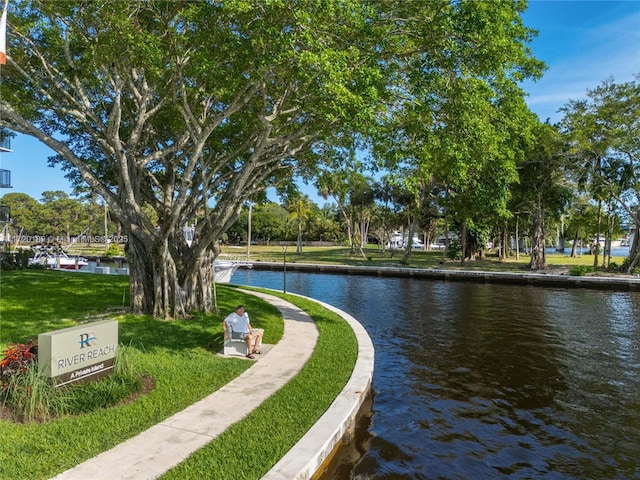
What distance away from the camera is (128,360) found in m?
8.23

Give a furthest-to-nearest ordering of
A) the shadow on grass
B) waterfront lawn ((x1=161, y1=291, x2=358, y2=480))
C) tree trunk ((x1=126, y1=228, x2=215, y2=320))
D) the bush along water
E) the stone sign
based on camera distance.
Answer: tree trunk ((x1=126, y1=228, x2=215, y2=320))
the shadow on grass
the stone sign
the bush along water
waterfront lawn ((x1=161, y1=291, x2=358, y2=480))

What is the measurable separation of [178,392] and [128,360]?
1241mm

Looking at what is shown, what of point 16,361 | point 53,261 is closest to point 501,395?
point 16,361

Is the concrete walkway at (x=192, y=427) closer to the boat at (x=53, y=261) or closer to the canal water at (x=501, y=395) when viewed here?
the canal water at (x=501, y=395)

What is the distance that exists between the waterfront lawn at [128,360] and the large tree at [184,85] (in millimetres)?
2053

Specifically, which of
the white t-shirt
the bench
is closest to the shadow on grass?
the bench

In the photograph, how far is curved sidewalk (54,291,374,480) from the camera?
528 centimetres

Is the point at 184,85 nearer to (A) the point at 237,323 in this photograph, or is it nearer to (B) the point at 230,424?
(A) the point at 237,323

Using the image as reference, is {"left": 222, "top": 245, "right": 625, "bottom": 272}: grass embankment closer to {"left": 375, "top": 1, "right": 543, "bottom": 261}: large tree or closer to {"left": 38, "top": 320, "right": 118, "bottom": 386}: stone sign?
{"left": 375, "top": 1, "right": 543, "bottom": 261}: large tree

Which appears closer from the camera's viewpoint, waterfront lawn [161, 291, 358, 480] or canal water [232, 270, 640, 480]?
waterfront lawn [161, 291, 358, 480]

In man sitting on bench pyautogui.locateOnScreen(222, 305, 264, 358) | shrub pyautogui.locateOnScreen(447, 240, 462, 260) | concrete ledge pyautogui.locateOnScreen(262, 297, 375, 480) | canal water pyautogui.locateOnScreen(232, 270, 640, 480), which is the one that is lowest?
canal water pyautogui.locateOnScreen(232, 270, 640, 480)

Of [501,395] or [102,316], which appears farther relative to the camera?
[102,316]

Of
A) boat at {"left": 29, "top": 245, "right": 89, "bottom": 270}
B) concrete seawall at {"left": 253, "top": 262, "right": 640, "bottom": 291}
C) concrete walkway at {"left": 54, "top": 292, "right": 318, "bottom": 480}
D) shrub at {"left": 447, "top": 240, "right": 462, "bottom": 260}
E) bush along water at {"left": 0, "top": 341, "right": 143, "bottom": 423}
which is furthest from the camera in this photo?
shrub at {"left": 447, "top": 240, "right": 462, "bottom": 260}

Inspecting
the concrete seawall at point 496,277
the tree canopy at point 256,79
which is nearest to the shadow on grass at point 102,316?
the tree canopy at point 256,79
